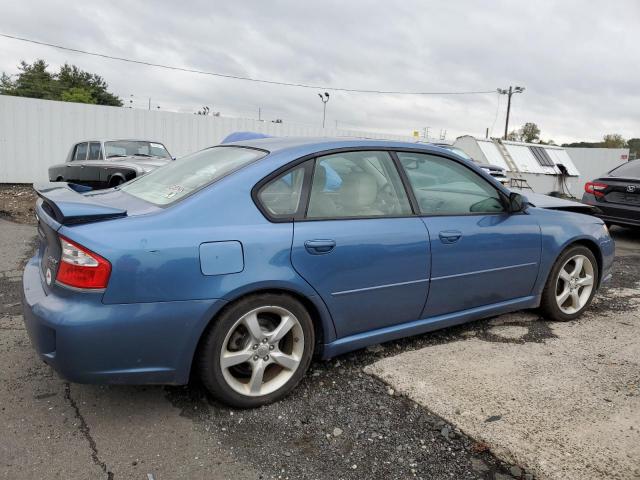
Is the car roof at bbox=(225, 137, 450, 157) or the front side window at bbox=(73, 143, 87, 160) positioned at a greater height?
the car roof at bbox=(225, 137, 450, 157)

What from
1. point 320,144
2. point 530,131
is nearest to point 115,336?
point 320,144

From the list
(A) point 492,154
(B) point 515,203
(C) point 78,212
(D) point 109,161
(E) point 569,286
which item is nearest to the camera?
(C) point 78,212

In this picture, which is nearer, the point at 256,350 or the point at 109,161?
the point at 256,350

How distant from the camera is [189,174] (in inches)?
119

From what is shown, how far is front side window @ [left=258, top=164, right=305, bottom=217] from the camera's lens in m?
2.65

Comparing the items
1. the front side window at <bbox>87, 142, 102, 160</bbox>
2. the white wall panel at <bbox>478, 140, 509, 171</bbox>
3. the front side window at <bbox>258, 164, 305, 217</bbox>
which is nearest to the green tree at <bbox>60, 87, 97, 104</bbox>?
the white wall panel at <bbox>478, 140, 509, 171</bbox>

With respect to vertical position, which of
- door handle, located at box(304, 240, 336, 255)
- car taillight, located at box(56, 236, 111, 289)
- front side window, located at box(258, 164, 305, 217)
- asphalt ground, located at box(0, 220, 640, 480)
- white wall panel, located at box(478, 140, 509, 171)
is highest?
white wall panel, located at box(478, 140, 509, 171)

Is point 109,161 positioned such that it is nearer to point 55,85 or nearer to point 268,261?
point 268,261

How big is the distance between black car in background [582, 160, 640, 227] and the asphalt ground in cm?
640

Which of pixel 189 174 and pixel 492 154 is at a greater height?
pixel 492 154

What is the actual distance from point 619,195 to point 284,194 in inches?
273

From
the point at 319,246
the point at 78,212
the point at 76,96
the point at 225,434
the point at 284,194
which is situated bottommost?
the point at 225,434

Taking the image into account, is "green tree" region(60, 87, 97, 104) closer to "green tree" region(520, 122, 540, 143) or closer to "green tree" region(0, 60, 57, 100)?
"green tree" region(0, 60, 57, 100)

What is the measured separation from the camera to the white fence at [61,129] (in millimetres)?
15352
